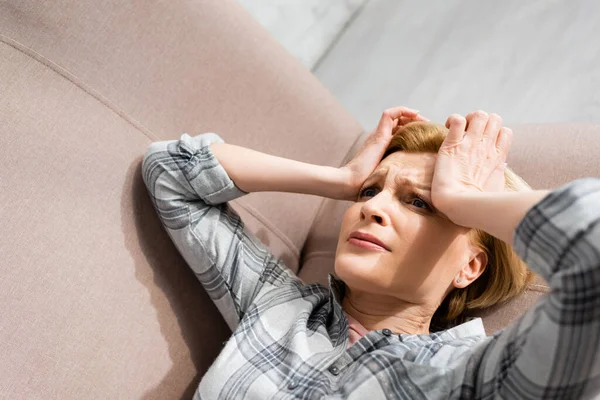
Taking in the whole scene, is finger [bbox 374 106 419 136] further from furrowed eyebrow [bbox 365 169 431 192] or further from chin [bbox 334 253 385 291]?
chin [bbox 334 253 385 291]

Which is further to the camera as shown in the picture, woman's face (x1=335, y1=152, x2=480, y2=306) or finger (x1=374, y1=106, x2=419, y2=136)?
finger (x1=374, y1=106, x2=419, y2=136)

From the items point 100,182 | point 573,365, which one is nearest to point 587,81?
point 573,365

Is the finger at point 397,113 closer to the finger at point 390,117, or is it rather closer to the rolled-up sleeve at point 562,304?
the finger at point 390,117

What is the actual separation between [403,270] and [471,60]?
47.2 inches

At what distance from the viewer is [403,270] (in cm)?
104

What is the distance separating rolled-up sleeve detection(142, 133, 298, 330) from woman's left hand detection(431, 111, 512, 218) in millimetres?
432

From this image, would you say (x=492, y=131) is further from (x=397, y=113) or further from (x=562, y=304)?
(x=562, y=304)

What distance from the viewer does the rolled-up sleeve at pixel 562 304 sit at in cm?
65

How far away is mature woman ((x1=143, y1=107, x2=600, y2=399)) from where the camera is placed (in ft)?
2.26

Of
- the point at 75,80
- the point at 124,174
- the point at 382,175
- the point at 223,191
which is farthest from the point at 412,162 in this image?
the point at 75,80

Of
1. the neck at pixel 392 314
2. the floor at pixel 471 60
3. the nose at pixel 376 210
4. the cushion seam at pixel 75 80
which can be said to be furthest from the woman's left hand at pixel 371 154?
the floor at pixel 471 60

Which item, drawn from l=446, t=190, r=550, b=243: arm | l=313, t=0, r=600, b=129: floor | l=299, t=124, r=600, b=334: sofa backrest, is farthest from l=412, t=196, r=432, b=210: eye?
l=313, t=0, r=600, b=129: floor

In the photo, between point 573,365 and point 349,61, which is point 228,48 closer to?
point 349,61

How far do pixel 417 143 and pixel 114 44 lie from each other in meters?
0.71
